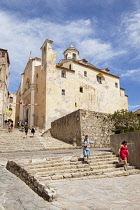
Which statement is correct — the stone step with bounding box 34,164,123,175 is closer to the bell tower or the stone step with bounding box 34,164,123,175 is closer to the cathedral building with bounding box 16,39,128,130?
the cathedral building with bounding box 16,39,128,130

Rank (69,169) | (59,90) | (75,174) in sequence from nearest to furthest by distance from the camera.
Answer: (75,174), (69,169), (59,90)

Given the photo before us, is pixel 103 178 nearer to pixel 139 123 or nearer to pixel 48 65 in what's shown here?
pixel 139 123

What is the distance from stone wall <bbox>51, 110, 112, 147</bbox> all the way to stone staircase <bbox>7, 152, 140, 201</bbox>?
724cm

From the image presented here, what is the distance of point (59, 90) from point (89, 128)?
12.8 meters

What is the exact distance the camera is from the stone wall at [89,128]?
51.8 feet

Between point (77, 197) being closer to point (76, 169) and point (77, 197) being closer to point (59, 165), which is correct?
point (76, 169)

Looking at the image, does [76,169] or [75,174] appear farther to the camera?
[76,169]

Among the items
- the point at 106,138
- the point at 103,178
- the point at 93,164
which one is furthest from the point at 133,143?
the point at 106,138

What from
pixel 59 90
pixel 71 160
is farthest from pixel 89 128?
pixel 59 90

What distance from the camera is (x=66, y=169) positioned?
6871 mm

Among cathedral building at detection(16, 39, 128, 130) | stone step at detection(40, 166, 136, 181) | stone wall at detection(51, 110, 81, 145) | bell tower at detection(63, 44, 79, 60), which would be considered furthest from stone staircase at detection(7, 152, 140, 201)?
bell tower at detection(63, 44, 79, 60)

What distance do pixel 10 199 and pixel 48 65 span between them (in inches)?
979

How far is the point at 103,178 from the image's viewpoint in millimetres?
6336

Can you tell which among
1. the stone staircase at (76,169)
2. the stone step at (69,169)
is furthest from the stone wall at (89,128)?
the stone step at (69,169)
